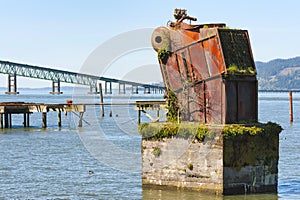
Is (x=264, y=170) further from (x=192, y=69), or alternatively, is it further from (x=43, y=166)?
(x=43, y=166)

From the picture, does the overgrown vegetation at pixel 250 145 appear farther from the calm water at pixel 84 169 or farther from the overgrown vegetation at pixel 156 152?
the overgrown vegetation at pixel 156 152

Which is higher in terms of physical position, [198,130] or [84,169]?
[198,130]

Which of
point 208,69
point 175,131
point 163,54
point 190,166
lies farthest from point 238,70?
point 190,166

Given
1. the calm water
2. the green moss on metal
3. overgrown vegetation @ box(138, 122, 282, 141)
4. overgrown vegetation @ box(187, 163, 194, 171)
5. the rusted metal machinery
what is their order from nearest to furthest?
1. overgrown vegetation @ box(138, 122, 282, 141)
2. overgrown vegetation @ box(187, 163, 194, 171)
3. the rusted metal machinery
4. the green moss on metal
5. the calm water

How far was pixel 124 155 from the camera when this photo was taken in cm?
3588

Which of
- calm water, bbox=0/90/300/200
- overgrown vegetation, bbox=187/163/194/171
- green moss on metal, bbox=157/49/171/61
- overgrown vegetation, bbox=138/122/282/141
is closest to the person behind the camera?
overgrown vegetation, bbox=138/122/282/141

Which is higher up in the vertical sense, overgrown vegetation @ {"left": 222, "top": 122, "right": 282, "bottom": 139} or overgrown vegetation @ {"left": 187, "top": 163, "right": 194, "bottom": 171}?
overgrown vegetation @ {"left": 222, "top": 122, "right": 282, "bottom": 139}

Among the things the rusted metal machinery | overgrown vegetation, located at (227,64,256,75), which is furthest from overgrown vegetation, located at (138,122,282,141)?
overgrown vegetation, located at (227,64,256,75)

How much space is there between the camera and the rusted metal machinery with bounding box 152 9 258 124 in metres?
20.4

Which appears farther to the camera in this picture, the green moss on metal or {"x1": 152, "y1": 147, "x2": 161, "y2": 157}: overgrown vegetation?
the green moss on metal

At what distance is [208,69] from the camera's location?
2078 cm

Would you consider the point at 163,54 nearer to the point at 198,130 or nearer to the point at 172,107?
the point at 172,107

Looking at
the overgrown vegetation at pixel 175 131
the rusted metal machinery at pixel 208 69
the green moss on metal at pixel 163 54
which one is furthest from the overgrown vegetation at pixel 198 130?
the green moss on metal at pixel 163 54

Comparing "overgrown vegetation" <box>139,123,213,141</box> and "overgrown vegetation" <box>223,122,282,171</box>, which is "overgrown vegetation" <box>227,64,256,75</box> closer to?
"overgrown vegetation" <box>223,122,282,171</box>
